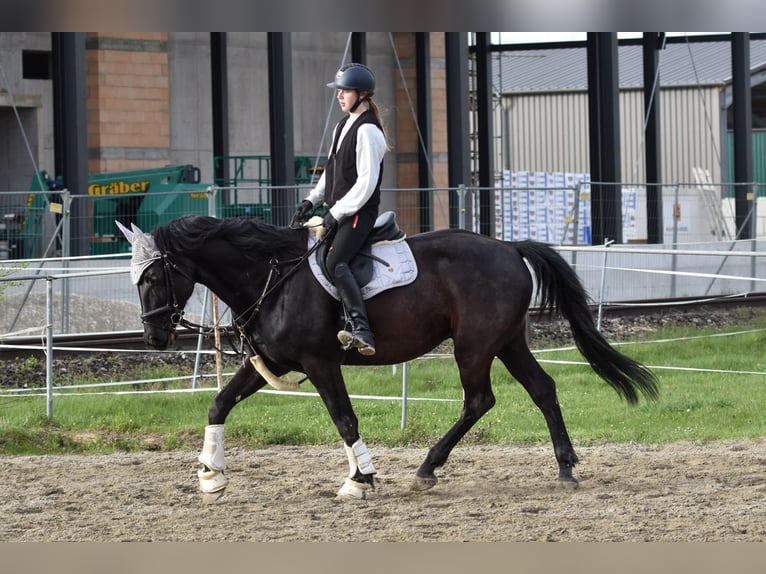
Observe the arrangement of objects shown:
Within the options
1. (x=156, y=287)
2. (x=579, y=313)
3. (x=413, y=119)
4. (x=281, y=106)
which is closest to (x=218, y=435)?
(x=156, y=287)

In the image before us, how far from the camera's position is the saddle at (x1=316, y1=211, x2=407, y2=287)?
616cm

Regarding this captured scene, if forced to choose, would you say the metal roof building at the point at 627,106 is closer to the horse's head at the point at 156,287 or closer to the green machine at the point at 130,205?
the green machine at the point at 130,205

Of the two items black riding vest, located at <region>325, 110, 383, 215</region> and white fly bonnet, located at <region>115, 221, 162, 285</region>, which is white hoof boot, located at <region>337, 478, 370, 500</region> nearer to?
black riding vest, located at <region>325, 110, 383, 215</region>

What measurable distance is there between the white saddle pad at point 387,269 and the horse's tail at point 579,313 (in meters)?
0.81

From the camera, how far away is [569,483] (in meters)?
6.41

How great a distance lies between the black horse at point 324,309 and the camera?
6.14 m

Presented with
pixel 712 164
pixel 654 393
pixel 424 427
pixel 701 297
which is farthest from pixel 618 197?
pixel 712 164

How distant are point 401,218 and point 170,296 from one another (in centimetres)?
1640

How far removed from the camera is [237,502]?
20.6 ft

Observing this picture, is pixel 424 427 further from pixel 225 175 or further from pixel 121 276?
pixel 225 175

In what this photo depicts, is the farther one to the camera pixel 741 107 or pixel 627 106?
pixel 627 106

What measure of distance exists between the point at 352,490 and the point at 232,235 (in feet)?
5.27

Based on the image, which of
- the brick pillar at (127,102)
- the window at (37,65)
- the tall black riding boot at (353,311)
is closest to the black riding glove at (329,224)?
the tall black riding boot at (353,311)

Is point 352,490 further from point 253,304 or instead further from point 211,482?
point 253,304
